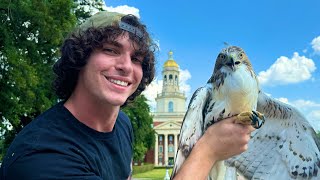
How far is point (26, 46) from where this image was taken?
48.2 feet

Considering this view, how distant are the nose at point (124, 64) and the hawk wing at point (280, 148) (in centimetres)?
99

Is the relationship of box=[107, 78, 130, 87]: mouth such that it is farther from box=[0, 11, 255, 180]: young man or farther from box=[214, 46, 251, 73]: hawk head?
box=[214, 46, 251, 73]: hawk head

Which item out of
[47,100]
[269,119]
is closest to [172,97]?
[47,100]

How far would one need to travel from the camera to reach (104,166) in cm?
221

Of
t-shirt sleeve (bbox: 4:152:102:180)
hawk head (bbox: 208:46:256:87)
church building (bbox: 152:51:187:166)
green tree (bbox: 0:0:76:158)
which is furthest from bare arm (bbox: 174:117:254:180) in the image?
church building (bbox: 152:51:187:166)

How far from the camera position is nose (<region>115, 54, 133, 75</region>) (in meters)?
2.19

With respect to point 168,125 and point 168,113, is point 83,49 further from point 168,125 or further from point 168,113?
point 168,113

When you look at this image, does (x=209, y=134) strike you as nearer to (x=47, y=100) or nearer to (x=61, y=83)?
(x=61, y=83)

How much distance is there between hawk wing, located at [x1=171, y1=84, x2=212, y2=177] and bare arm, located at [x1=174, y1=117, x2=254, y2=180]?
0.08m

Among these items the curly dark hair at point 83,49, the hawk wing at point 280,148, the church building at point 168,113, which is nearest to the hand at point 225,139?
the hawk wing at point 280,148

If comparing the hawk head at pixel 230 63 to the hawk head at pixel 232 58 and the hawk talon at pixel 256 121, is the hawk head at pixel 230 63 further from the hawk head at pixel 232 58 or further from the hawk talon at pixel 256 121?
the hawk talon at pixel 256 121

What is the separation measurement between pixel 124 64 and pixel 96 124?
374 mm

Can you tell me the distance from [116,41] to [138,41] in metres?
0.17

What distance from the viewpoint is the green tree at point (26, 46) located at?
13047mm
